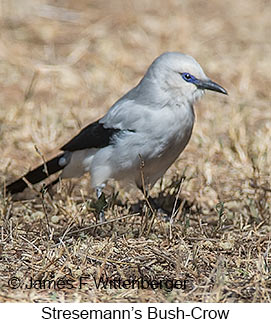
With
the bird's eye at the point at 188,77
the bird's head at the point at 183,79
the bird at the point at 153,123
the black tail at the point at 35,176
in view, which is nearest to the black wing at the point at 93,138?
the bird at the point at 153,123

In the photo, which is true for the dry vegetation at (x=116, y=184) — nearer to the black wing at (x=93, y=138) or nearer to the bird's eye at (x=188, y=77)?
the black wing at (x=93, y=138)

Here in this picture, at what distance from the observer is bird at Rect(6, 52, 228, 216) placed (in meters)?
4.35

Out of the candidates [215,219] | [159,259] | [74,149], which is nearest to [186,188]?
[215,219]

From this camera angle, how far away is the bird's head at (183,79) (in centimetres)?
438

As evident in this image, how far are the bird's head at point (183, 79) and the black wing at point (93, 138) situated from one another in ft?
1.54

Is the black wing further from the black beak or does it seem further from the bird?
the black beak

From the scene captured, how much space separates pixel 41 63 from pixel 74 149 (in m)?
2.82

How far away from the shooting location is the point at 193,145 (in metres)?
5.92

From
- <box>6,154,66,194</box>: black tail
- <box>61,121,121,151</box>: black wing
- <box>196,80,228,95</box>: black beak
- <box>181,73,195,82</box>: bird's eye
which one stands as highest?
<box>181,73,195,82</box>: bird's eye

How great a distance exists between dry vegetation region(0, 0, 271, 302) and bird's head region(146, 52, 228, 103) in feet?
1.95

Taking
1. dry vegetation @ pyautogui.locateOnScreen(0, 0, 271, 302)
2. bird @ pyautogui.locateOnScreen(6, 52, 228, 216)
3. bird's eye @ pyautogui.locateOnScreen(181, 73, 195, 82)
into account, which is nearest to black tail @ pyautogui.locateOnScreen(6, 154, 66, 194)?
dry vegetation @ pyautogui.locateOnScreen(0, 0, 271, 302)

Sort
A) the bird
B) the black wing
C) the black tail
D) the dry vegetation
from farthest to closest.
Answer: the black tail
the black wing
the bird
the dry vegetation

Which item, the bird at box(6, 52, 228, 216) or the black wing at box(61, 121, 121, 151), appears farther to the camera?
the black wing at box(61, 121, 121, 151)

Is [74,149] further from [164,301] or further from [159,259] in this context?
[164,301]
